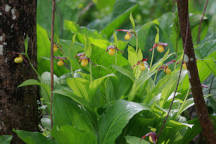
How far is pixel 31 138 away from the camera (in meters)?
0.94

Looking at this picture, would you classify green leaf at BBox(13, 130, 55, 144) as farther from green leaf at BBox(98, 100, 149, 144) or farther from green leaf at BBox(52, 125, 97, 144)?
green leaf at BBox(98, 100, 149, 144)

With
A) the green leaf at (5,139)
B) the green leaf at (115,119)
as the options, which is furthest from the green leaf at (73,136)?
the green leaf at (5,139)

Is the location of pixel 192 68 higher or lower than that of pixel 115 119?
higher

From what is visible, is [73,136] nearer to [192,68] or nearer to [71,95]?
[71,95]

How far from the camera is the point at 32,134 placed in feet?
3.17

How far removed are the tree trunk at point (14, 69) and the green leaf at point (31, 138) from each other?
5.8 inches

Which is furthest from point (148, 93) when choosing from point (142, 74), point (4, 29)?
point (4, 29)

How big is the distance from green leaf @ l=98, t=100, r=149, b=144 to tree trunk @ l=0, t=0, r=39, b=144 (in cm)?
33

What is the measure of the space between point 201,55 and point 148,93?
19.3 inches

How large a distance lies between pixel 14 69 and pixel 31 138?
0.29 metres

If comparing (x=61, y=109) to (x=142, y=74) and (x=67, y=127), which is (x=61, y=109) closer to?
(x=67, y=127)

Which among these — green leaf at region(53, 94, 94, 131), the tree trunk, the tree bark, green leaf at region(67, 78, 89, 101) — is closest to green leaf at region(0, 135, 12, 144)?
the tree trunk

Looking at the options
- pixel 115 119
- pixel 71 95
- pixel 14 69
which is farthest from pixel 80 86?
pixel 14 69

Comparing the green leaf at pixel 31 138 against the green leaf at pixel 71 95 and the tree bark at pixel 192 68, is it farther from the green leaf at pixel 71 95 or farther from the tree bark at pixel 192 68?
the tree bark at pixel 192 68
